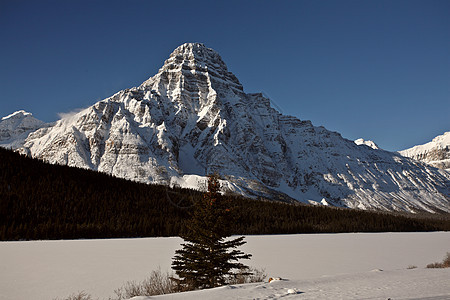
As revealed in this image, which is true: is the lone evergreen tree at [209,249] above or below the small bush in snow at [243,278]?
above

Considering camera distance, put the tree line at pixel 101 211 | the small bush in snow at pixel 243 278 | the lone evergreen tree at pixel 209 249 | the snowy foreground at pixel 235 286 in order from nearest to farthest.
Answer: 1. the snowy foreground at pixel 235 286
2. the small bush in snow at pixel 243 278
3. the lone evergreen tree at pixel 209 249
4. the tree line at pixel 101 211

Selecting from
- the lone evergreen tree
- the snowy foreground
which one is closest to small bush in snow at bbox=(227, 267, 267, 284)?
the lone evergreen tree

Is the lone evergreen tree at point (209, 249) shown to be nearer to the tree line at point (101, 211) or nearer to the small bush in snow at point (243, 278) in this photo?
the small bush in snow at point (243, 278)

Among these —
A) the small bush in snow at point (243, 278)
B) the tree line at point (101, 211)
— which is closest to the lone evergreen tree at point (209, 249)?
the small bush in snow at point (243, 278)

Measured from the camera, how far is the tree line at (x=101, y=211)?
204 ft

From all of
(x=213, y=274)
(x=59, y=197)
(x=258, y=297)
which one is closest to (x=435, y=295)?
(x=258, y=297)

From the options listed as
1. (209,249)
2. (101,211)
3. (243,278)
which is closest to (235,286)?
(209,249)

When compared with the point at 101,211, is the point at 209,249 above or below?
below

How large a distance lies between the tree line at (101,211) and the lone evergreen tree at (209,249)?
42.5 meters

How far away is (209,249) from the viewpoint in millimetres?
15844

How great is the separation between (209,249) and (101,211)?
216ft

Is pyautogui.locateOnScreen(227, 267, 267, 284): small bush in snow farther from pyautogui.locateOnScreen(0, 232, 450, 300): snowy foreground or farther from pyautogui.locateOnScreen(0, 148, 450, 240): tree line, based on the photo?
pyautogui.locateOnScreen(0, 148, 450, 240): tree line

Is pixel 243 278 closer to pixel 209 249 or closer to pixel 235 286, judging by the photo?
pixel 209 249

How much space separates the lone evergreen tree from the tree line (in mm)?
42485
